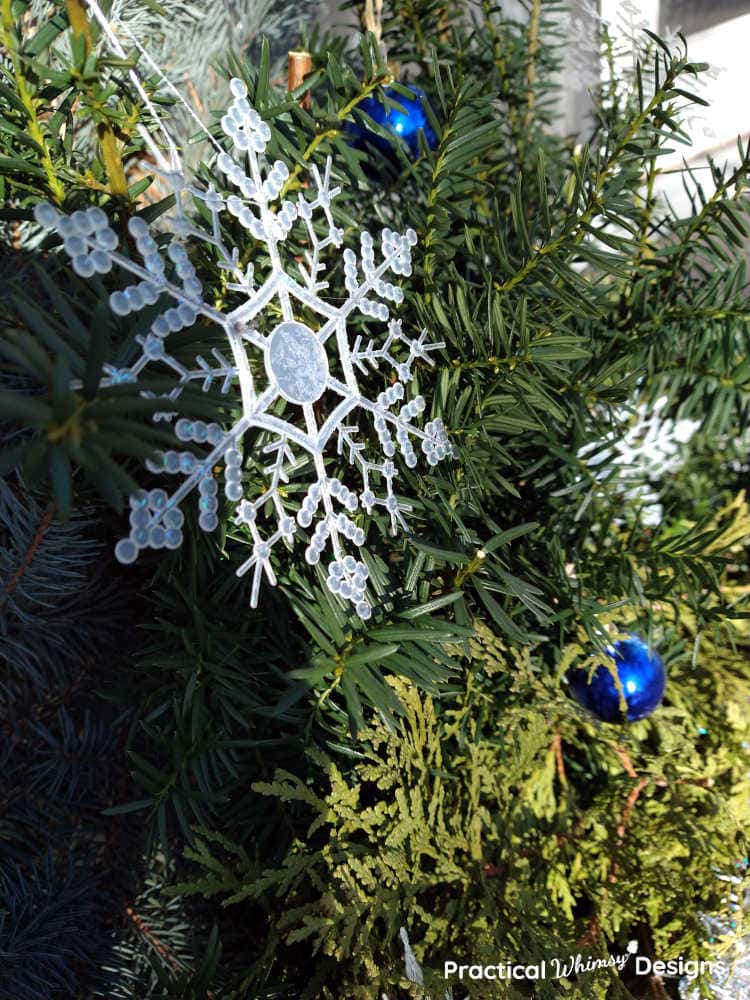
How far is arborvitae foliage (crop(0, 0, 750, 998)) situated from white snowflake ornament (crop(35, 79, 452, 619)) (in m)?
0.02

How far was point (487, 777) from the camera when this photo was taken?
60 cm

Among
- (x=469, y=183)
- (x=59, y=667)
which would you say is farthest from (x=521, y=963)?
(x=469, y=183)

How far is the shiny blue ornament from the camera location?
63cm

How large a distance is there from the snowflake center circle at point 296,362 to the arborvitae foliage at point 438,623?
52 mm

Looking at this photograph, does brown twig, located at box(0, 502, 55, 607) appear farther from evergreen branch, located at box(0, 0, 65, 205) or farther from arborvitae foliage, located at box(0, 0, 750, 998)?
evergreen branch, located at box(0, 0, 65, 205)

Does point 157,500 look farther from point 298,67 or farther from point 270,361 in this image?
point 298,67

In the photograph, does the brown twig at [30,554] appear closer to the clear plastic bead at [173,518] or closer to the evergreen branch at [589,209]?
the clear plastic bead at [173,518]

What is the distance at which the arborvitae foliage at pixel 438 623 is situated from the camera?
48 centimetres

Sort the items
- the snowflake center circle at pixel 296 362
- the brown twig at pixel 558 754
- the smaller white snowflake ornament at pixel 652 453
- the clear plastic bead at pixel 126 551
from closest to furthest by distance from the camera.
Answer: the clear plastic bead at pixel 126 551, the snowflake center circle at pixel 296 362, the brown twig at pixel 558 754, the smaller white snowflake ornament at pixel 652 453

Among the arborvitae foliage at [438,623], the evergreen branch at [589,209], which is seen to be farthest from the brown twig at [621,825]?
the evergreen branch at [589,209]

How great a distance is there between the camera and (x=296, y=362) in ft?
1.54

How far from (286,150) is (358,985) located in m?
0.52

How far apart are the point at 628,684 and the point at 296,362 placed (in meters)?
0.37

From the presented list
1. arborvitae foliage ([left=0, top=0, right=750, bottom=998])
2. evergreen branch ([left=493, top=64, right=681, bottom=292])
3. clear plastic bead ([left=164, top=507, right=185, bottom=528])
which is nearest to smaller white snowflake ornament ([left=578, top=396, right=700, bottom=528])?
arborvitae foliage ([left=0, top=0, right=750, bottom=998])
